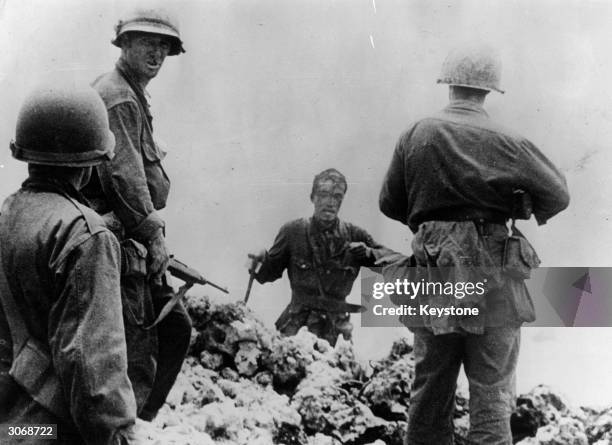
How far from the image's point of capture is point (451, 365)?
5.14m

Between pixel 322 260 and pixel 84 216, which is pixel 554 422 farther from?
pixel 84 216

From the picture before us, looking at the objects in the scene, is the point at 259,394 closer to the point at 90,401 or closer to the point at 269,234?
the point at 269,234

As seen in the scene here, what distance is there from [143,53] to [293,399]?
219 centimetres

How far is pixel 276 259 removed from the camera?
7.80 m

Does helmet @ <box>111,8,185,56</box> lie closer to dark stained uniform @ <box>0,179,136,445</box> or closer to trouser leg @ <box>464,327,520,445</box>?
trouser leg @ <box>464,327,520,445</box>

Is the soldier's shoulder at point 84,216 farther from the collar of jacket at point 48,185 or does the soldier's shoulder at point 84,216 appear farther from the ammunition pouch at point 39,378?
the ammunition pouch at point 39,378

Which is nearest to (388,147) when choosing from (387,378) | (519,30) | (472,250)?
(519,30)

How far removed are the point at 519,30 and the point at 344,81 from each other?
123 centimetres

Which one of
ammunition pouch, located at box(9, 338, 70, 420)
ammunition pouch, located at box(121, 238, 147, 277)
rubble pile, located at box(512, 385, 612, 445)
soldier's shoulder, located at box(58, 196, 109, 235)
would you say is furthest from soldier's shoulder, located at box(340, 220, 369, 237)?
ammunition pouch, located at box(9, 338, 70, 420)

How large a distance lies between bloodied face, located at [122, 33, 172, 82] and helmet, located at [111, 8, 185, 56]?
0.16 ft

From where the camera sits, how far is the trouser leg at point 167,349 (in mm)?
5336

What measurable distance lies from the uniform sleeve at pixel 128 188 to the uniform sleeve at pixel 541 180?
1.76 meters

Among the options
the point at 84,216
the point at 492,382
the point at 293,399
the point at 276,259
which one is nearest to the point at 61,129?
the point at 84,216

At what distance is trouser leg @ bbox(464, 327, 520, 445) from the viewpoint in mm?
4949
